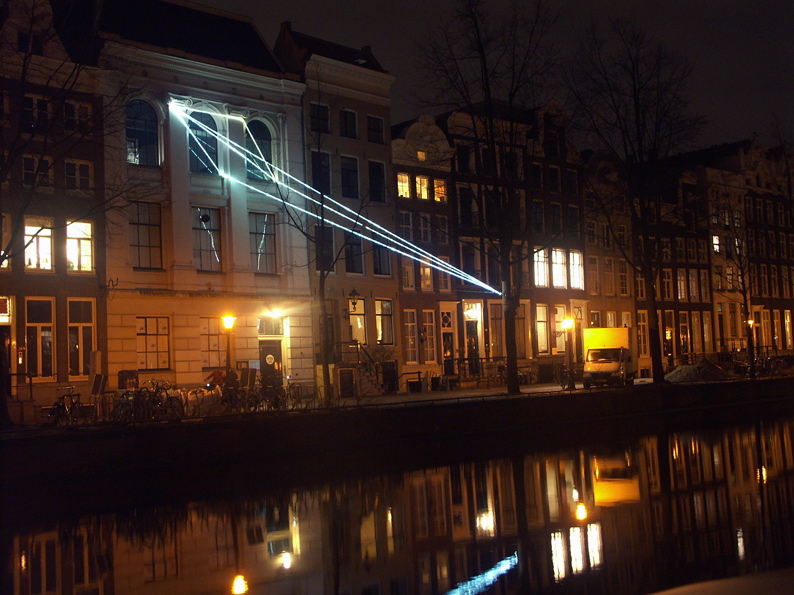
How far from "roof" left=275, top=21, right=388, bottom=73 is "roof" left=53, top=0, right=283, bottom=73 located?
50.4 inches

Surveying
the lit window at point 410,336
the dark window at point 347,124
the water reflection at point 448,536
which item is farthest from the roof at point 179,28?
the water reflection at point 448,536

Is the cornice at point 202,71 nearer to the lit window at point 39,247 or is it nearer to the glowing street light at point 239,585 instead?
the lit window at point 39,247

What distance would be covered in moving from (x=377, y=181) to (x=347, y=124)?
10.2ft

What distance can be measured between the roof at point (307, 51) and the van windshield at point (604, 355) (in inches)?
672

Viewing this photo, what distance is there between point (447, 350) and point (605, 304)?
1576 centimetres

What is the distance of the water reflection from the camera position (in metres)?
12.7

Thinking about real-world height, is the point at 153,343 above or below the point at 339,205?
below

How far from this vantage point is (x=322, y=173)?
136 ft

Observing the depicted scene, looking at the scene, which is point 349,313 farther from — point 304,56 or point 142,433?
point 142,433

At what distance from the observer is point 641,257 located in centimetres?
3962

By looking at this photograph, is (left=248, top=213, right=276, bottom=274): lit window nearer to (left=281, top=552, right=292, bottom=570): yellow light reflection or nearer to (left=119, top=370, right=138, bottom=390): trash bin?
(left=119, top=370, right=138, bottom=390): trash bin

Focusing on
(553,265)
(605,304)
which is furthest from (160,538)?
(605,304)

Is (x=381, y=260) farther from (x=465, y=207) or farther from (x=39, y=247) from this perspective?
(x=39, y=247)

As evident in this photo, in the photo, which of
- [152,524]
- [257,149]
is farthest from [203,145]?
[152,524]
